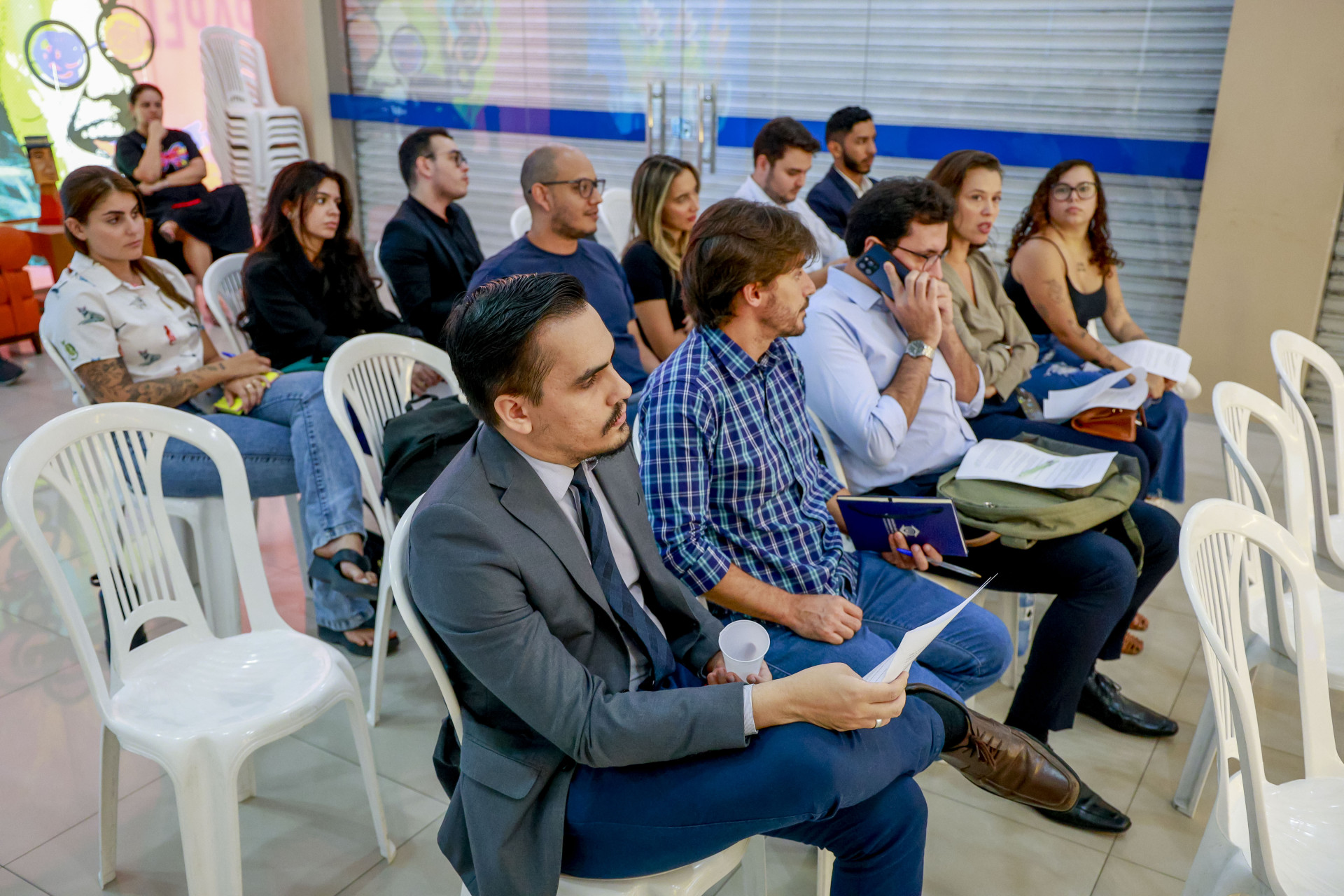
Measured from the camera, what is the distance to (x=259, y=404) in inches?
116

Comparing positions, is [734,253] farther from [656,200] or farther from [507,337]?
[656,200]

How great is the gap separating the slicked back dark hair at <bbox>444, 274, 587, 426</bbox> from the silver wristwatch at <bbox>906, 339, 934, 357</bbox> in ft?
3.95

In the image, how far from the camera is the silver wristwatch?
7.88ft

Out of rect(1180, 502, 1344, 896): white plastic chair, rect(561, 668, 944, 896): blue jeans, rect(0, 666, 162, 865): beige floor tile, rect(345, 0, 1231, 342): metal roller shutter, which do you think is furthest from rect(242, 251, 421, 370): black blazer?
rect(345, 0, 1231, 342): metal roller shutter

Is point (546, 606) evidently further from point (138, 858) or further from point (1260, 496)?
point (1260, 496)

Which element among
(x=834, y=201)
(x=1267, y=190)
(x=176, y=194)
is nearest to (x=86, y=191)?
(x=834, y=201)

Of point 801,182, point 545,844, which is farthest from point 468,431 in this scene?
point 801,182

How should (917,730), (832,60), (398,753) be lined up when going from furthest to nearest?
(832,60), (398,753), (917,730)

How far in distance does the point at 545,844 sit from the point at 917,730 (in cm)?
58

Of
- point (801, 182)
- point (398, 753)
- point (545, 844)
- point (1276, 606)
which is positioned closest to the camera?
point (545, 844)

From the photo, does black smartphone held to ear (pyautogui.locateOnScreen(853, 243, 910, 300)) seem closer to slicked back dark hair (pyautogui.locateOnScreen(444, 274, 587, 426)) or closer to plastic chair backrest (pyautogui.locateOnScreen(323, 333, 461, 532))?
plastic chair backrest (pyautogui.locateOnScreen(323, 333, 461, 532))

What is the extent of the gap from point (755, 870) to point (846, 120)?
11.8 feet

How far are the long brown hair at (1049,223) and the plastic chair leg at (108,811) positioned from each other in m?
3.06

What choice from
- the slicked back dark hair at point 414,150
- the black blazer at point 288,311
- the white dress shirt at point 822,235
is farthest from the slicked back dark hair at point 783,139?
the black blazer at point 288,311
